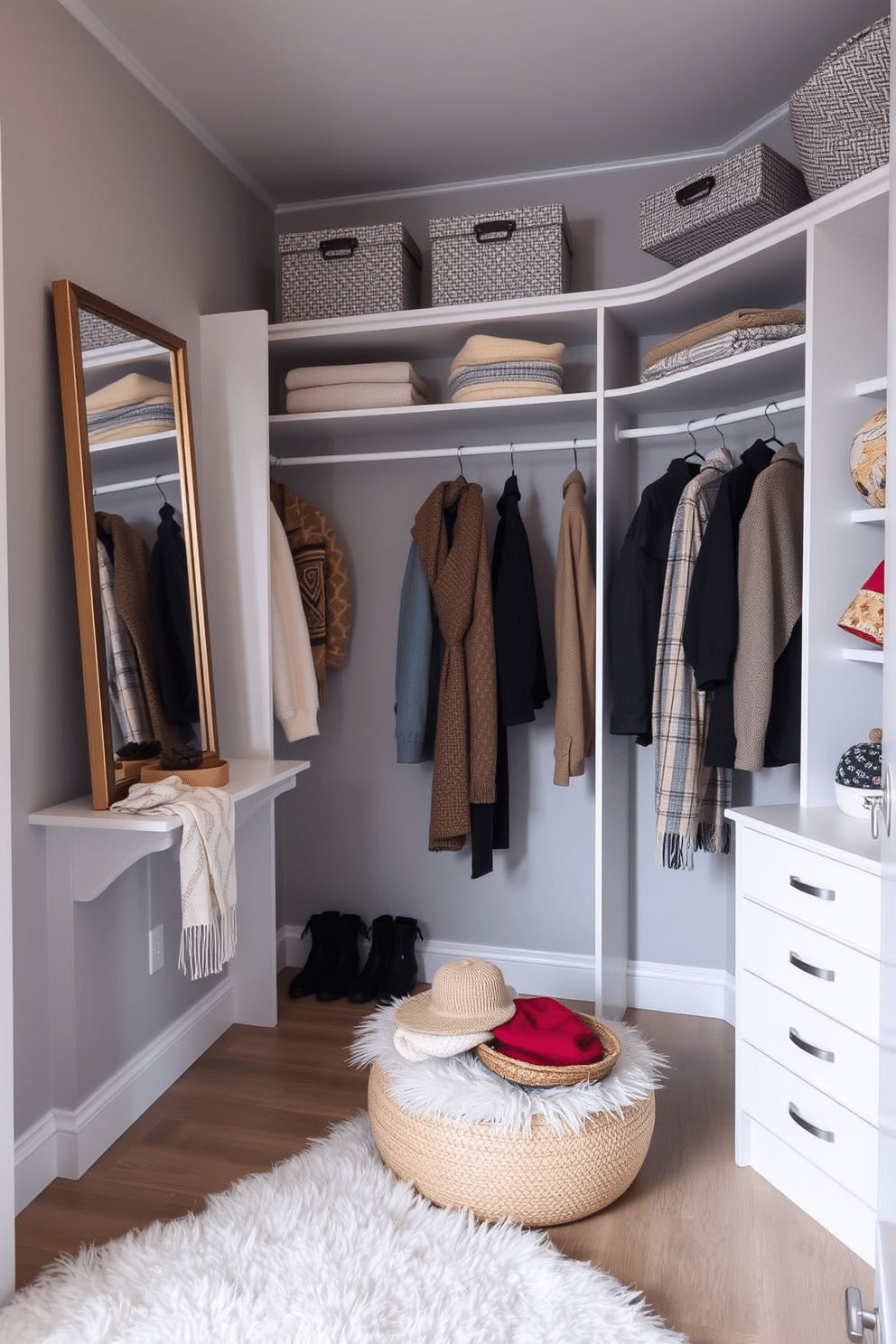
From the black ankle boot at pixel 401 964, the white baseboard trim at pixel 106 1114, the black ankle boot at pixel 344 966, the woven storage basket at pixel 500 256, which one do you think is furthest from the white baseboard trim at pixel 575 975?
the woven storage basket at pixel 500 256

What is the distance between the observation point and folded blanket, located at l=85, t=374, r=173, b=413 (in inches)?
90.0

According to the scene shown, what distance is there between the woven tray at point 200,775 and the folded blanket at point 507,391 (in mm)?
1334

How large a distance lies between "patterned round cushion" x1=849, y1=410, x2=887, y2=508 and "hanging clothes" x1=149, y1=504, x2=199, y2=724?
170cm

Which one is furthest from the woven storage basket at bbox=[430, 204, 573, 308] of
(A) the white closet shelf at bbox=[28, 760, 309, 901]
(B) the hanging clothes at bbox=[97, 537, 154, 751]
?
(A) the white closet shelf at bbox=[28, 760, 309, 901]

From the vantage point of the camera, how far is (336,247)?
3.05m

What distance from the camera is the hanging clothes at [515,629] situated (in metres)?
2.99

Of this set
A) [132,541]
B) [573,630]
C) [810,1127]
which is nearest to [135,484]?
[132,541]

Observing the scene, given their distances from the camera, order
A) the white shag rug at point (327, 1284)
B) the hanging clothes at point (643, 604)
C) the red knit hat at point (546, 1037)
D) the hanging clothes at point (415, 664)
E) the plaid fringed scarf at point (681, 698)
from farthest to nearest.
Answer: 1. the hanging clothes at point (415, 664)
2. the hanging clothes at point (643, 604)
3. the plaid fringed scarf at point (681, 698)
4. the red knit hat at point (546, 1037)
5. the white shag rug at point (327, 1284)

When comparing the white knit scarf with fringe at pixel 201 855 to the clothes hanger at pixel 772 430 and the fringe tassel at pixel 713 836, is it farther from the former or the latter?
the clothes hanger at pixel 772 430

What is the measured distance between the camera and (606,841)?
2867 mm

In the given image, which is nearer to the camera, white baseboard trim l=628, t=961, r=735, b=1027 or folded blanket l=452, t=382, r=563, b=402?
folded blanket l=452, t=382, r=563, b=402

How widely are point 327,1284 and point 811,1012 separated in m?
1.10

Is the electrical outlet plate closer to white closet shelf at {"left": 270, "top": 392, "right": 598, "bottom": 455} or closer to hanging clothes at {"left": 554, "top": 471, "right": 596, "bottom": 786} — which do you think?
hanging clothes at {"left": 554, "top": 471, "right": 596, "bottom": 786}

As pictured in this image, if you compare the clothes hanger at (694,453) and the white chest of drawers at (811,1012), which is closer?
the white chest of drawers at (811,1012)
